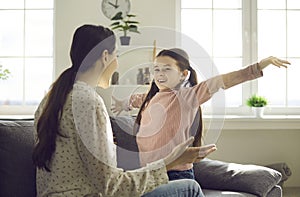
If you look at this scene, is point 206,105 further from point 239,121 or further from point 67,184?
point 239,121

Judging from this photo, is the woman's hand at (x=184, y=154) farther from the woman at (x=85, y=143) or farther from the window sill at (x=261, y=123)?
the window sill at (x=261, y=123)

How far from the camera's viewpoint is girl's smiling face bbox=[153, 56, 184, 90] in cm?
182

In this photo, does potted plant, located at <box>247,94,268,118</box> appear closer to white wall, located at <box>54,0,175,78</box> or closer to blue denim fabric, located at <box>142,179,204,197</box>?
white wall, located at <box>54,0,175,78</box>

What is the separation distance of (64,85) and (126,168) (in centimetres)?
36

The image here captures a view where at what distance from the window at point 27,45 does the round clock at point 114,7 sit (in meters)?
0.52

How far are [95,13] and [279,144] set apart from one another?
185 cm

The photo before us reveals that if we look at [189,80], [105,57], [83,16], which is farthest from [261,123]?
[105,57]

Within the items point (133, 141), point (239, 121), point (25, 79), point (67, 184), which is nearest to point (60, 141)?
point (67, 184)

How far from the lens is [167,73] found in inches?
71.7

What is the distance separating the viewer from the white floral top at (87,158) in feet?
4.90

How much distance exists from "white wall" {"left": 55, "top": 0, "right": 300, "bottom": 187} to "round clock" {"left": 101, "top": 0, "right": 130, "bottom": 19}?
0.15ft

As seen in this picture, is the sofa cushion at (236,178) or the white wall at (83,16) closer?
the sofa cushion at (236,178)

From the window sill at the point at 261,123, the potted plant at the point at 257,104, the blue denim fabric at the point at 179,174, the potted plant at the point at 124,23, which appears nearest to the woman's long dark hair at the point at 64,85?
the blue denim fabric at the point at 179,174

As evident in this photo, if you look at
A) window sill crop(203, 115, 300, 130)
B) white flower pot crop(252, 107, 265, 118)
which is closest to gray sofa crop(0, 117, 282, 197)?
window sill crop(203, 115, 300, 130)
